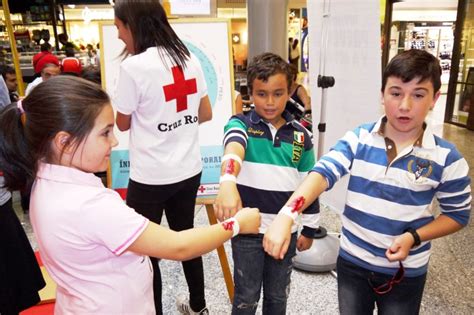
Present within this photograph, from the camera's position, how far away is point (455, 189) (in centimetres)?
106

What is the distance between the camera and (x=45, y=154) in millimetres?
904

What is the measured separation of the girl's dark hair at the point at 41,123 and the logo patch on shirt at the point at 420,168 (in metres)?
0.85

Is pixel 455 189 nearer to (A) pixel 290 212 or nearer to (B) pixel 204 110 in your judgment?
(A) pixel 290 212

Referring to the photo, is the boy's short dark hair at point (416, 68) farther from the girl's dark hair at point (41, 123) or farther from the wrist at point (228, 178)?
the girl's dark hair at point (41, 123)

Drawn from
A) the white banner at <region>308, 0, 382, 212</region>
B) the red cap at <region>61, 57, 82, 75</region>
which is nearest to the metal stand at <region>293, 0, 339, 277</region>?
the white banner at <region>308, 0, 382, 212</region>

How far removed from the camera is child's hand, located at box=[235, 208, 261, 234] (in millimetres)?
1018

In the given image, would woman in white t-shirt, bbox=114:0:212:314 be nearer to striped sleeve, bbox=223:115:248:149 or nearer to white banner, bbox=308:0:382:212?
striped sleeve, bbox=223:115:248:149

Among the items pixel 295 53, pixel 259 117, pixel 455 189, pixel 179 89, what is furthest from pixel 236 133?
pixel 295 53

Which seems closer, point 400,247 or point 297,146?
point 400,247

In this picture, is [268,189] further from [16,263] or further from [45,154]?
[16,263]

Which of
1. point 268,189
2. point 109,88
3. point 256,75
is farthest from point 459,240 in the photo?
point 109,88

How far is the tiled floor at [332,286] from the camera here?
6.82 feet

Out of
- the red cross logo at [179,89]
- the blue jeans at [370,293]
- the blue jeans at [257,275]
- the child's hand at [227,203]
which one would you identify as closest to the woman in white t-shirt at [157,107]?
the red cross logo at [179,89]

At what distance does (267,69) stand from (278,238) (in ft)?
2.05
